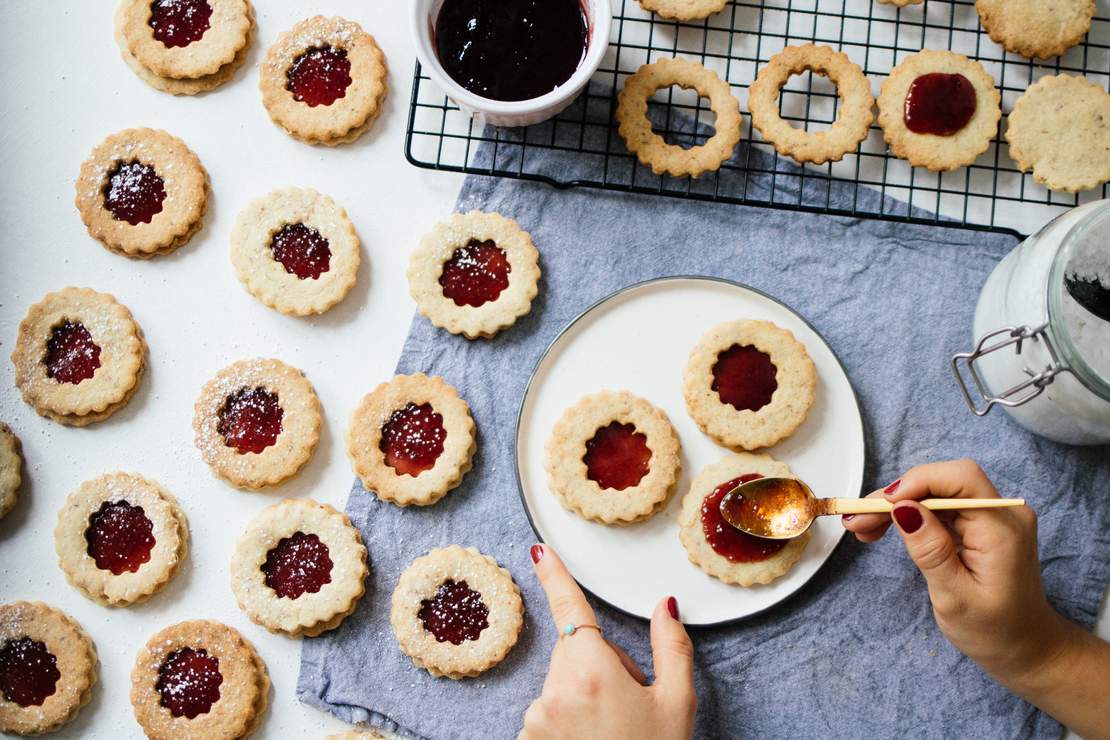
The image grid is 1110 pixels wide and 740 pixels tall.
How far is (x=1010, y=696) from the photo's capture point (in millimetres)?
2303

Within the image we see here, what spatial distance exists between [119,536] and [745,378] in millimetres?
1636

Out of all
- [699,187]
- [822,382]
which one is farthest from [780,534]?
[699,187]

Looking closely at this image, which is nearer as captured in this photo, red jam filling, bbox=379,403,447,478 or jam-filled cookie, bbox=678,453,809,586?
jam-filled cookie, bbox=678,453,809,586

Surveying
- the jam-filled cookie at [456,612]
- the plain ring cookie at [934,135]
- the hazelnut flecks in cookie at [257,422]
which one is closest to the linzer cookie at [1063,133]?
the plain ring cookie at [934,135]

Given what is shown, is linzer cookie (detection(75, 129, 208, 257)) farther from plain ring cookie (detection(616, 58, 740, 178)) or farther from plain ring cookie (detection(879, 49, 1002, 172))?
plain ring cookie (detection(879, 49, 1002, 172))

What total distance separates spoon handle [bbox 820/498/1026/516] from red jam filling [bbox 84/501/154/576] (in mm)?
1680

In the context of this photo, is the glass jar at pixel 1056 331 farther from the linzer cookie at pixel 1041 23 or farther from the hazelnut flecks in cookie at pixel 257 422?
the hazelnut flecks in cookie at pixel 257 422

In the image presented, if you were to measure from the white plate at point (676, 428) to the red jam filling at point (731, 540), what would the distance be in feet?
0.27

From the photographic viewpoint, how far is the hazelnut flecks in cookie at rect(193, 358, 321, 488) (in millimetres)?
2371

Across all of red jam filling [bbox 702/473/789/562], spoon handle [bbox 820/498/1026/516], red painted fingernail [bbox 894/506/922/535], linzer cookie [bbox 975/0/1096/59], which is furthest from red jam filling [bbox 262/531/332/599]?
linzer cookie [bbox 975/0/1096/59]

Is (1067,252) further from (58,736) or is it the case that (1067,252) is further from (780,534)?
(58,736)

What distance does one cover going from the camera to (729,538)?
7.42ft

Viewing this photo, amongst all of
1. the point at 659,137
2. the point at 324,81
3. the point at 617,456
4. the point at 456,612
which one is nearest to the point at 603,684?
the point at 456,612

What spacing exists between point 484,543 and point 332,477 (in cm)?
43
